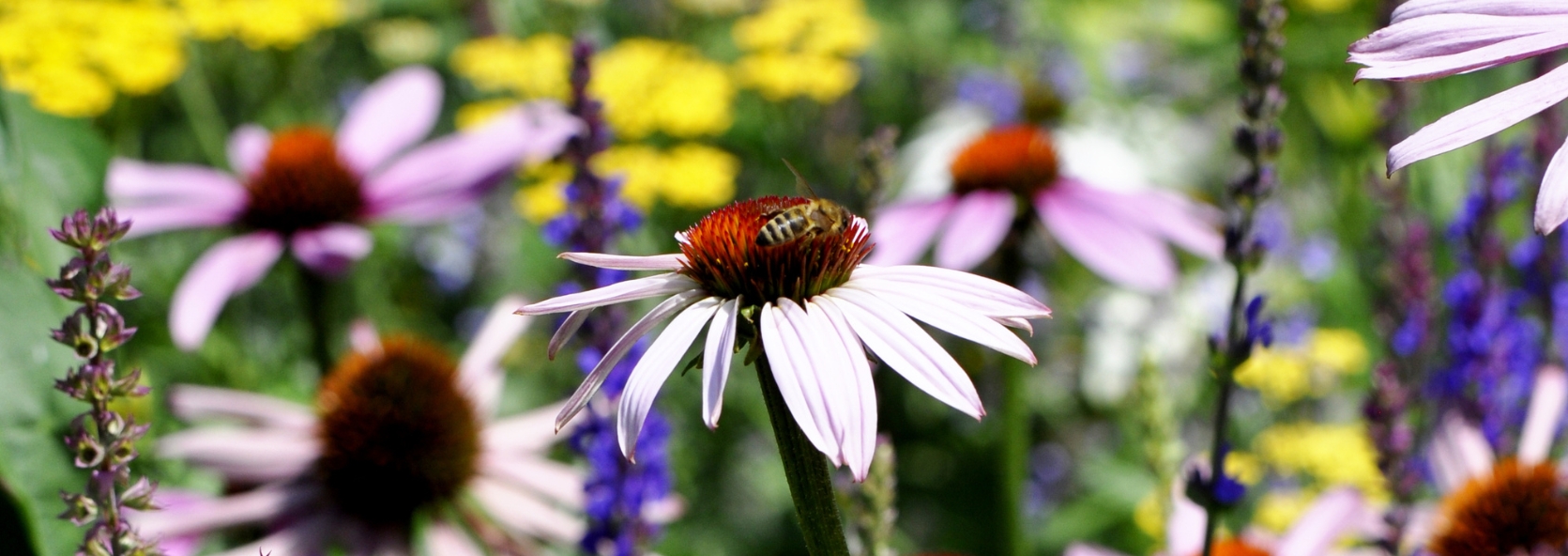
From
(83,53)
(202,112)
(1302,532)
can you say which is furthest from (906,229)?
(202,112)

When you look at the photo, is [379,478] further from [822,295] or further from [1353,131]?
[1353,131]

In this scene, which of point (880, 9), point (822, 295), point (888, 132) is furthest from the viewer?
point (880, 9)

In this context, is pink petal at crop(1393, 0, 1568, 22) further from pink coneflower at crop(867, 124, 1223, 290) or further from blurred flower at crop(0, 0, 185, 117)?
blurred flower at crop(0, 0, 185, 117)

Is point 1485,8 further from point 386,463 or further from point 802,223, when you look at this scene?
point 386,463

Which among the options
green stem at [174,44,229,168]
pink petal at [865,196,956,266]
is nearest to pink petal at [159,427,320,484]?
pink petal at [865,196,956,266]

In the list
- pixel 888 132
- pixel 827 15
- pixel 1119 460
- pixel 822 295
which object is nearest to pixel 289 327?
pixel 827 15

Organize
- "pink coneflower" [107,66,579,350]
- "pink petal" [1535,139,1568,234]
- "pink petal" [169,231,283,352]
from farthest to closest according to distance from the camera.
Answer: "pink coneflower" [107,66,579,350] < "pink petal" [169,231,283,352] < "pink petal" [1535,139,1568,234]
